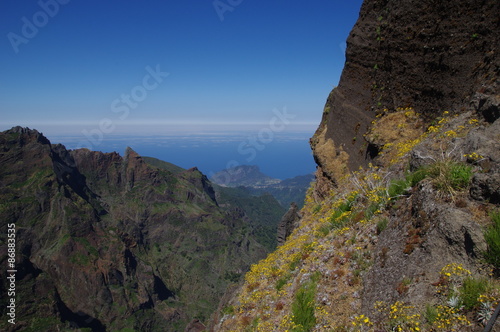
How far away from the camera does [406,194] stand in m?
8.48

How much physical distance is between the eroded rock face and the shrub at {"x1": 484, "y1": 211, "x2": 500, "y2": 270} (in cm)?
594

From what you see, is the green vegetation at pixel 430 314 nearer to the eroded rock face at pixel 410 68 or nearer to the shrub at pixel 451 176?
the shrub at pixel 451 176

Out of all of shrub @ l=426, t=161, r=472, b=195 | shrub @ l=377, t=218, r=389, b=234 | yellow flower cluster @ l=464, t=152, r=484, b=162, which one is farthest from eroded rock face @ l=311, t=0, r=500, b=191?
shrub @ l=377, t=218, r=389, b=234

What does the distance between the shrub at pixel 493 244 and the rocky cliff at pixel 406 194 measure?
0.06 ft

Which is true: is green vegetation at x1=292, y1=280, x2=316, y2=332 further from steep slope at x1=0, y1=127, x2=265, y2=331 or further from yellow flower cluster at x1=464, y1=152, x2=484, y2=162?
steep slope at x1=0, y1=127, x2=265, y2=331

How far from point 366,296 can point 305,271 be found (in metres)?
3.37

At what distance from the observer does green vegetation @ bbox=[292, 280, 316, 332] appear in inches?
304

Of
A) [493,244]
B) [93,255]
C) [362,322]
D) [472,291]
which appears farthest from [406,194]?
[93,255]

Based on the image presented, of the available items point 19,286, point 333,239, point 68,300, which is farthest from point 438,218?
point 68,300

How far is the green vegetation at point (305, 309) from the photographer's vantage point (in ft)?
25.3

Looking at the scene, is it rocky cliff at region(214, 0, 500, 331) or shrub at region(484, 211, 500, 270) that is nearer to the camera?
shrub at region(484, 211, 500, 270)

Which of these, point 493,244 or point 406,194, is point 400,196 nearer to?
point 406,194

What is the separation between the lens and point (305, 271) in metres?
10.3

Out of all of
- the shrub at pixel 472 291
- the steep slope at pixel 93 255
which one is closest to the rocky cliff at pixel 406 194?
the shrub at pixel 472 291
